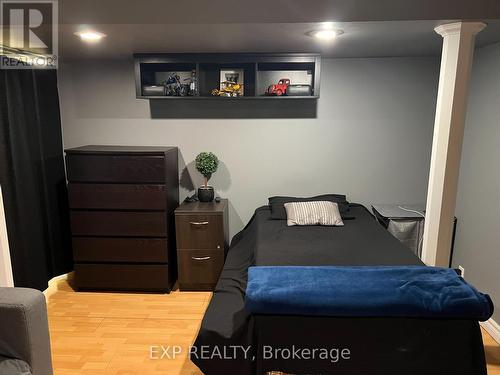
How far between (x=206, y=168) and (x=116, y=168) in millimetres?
785

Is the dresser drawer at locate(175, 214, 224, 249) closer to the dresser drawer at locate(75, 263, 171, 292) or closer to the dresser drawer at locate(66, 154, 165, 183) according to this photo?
the dresser drawer at locate(75, 263, 171, 292)

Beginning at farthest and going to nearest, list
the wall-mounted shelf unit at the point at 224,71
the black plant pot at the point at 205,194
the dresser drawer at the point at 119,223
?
the black plant pot at the point at 205,194 < the dresser drawer at the point at 119,223 < the wall-mounted shelf unit at the point at 224,71

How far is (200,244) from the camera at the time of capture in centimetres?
318

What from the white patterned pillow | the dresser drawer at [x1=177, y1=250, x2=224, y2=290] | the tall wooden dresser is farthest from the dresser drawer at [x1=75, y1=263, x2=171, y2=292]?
the white patterned pillow

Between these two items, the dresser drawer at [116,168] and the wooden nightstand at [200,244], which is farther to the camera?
the wooden nightstand at [200,244]

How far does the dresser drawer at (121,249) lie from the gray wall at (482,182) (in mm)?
2597

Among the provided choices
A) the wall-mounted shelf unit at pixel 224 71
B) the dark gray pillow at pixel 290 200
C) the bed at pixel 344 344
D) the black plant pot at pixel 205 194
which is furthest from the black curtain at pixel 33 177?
the dark gray pillow at pixel 290 200

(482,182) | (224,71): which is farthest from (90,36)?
(482,182)

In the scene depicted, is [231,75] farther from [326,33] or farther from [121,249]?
[121,249]

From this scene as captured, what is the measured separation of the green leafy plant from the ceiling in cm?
93

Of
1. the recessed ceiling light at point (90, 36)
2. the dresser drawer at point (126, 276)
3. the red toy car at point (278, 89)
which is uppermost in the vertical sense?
the recessed ceiling light at point (90, 36)

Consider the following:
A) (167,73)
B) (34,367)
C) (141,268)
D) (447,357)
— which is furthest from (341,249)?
(167,73)

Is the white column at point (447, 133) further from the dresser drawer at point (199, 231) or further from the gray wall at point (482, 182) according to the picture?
the dresser drawer at point (199, 231)

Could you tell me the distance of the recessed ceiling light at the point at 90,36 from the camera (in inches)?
87.5
